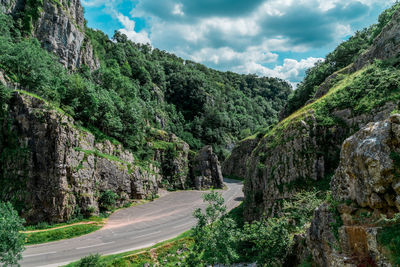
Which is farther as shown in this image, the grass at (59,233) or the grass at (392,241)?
the grass at (59,233)

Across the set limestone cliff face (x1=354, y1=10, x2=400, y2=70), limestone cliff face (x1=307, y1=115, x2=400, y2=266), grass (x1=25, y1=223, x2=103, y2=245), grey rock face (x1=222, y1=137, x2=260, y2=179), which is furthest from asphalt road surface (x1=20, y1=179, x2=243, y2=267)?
limestone cliff face (x1=354, y1=10, x2=400, y2=70)

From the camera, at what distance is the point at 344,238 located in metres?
10.4

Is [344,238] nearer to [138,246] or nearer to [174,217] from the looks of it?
[138,246]

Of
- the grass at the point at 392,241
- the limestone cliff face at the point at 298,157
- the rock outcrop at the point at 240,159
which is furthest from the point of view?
the rock outcrop at the point at 240,159

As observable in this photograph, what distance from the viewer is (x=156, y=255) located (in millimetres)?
24141

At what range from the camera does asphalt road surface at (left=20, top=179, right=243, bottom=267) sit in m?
22.4

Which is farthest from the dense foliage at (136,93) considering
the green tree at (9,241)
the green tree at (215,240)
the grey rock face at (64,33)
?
the green tree at (215,240)

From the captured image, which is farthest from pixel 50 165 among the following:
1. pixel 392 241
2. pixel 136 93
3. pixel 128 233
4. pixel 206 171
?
pixel 136 93

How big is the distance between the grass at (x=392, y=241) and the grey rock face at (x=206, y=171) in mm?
48893

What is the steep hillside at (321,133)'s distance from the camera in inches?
885

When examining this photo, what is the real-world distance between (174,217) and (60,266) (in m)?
18.0

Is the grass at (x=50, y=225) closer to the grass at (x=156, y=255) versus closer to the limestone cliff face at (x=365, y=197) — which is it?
the grass at (x=156, y=255)

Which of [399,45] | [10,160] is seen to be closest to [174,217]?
[10,160]

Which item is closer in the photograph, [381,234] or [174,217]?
[381,234]
